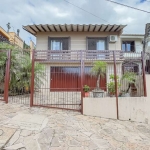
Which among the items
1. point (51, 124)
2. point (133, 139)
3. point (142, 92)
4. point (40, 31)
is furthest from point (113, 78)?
point (40, 31)

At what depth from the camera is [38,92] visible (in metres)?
7.00

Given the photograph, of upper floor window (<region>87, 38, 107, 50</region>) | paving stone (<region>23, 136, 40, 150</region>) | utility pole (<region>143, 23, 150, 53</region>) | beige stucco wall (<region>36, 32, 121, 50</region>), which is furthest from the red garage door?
utility pole (<region>143, 23, 150, 53</region>)

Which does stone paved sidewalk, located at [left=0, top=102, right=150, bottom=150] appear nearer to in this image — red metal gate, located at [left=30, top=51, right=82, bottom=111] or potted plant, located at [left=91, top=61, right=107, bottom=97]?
red metal gate, located at [left=30, top=51, right=82, bottom=111]

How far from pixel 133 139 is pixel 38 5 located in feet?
26.8

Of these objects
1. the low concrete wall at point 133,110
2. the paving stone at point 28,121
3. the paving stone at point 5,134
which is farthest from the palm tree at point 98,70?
the paving stone at point 5,134

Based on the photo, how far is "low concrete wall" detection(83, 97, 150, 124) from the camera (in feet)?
20.0

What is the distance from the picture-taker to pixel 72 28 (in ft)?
38.8

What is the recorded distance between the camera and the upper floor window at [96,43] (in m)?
12.5

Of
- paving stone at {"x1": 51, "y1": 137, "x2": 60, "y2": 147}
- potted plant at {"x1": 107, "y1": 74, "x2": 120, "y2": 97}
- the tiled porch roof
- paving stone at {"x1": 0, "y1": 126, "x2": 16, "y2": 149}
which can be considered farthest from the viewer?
the tiled porch roof

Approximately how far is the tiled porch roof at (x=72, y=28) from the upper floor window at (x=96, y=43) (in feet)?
2.44

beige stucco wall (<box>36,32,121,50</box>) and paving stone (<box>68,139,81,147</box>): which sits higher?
beige stucco wall (<box>36,32,121,50</box>)

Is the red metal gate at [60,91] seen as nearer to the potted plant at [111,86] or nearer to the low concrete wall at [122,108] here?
the low concrete wall at [122,108]

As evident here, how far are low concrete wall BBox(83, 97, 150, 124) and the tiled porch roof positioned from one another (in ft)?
22.4

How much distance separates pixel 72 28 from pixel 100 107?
7.62 metres
